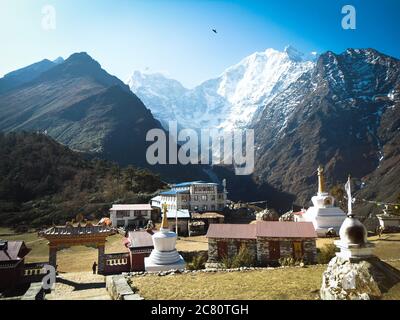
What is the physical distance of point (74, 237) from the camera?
2175 cm

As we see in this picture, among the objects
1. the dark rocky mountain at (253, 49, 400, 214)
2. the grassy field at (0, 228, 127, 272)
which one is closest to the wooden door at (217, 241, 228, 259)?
the grassy field at (0, 228, 127, 272)

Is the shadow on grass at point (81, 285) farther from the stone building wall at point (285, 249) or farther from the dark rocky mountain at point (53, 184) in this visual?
the dark rocky mountain at point (53, 184)

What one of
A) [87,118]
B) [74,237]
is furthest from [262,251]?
[87,118]

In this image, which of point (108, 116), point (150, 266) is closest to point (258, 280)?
point (150, 266)

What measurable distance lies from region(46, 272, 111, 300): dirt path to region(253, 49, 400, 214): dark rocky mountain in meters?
113

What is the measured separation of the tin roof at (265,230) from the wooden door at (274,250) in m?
0.58

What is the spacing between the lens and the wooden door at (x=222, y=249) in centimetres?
2469

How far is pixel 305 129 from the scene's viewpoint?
170m

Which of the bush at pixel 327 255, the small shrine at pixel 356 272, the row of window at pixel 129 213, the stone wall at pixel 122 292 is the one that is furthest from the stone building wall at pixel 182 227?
the small shrine at pixel 356 272

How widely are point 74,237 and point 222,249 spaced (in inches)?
410

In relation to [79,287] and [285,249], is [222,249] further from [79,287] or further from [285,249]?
[79,287]

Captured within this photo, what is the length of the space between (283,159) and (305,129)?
19.8 m

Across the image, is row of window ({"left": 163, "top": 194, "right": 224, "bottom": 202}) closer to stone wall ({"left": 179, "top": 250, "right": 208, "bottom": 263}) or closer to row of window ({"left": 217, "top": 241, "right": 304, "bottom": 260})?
stone wall ({"left": 179, "top": 250, "right": 208, "bottom": 263})
